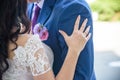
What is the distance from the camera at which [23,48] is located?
1021mm

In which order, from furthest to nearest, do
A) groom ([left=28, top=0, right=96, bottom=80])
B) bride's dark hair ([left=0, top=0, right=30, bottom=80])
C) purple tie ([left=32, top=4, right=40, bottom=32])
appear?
1. purple tie ([left=32, top=4, right=40, bottom=32])
2. groom ([left=28, top=0, right=96, bottom=80])
3. bride's dark hair ([left=0, top=0, right=30, bottom=80])

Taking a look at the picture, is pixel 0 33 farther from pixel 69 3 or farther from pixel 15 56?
pixel 69 3

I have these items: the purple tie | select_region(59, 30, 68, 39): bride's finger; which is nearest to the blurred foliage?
the purple tie

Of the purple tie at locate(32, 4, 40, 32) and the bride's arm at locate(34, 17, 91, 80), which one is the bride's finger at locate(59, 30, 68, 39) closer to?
the bride's arm at locate(34, 17, 91, 80)

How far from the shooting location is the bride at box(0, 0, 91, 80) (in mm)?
1006

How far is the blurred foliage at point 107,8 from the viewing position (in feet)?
12.6

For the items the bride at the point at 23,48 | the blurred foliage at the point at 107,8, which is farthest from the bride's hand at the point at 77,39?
the blurred foliage at the point at 107,8

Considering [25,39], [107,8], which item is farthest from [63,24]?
[107,8]

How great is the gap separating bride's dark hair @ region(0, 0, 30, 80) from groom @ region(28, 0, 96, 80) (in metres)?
0.13

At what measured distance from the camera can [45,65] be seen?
1.04 m

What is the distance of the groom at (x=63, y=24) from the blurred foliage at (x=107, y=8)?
106 inches

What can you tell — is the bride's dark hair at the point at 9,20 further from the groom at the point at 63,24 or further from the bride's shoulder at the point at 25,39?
the groom at the point at 63,24

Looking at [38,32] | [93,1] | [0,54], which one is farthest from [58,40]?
[93,1]

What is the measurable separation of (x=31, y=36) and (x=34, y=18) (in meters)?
0.24
